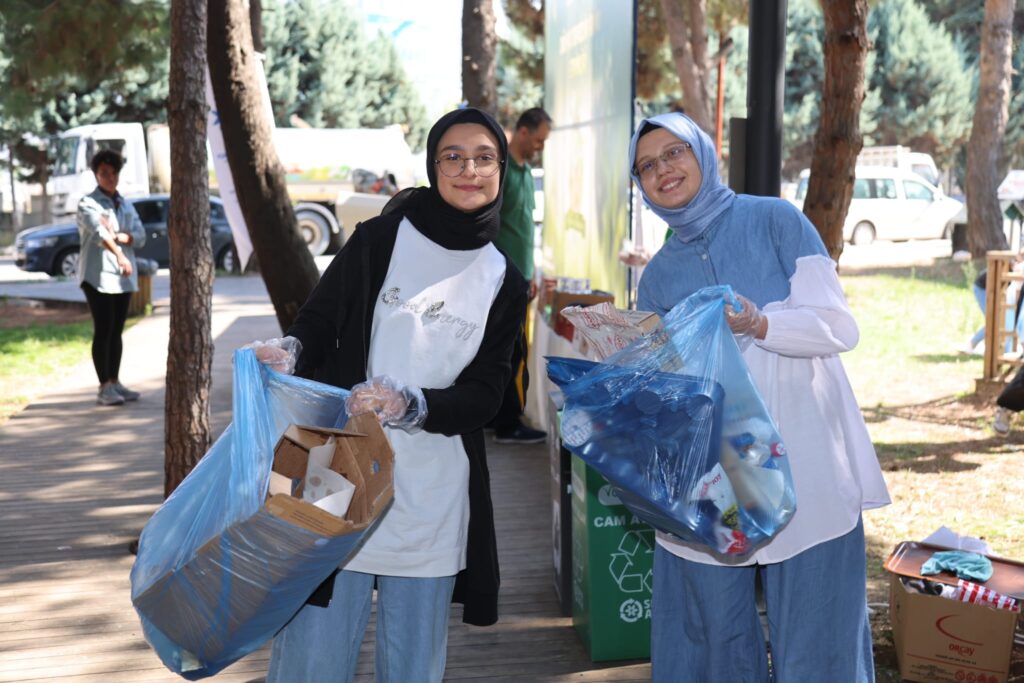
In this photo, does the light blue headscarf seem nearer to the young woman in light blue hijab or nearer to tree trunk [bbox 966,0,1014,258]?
the young woman in light blue hijab

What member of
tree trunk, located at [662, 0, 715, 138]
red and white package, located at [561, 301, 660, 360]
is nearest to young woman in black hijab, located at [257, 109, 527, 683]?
red and white package, located at [561, 301, 660, 360]

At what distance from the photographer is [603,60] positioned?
6.83m

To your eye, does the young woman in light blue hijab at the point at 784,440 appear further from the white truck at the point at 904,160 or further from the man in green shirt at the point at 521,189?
the white truck at the point at 904,160

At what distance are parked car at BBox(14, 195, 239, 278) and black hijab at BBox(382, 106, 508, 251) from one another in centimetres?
1941

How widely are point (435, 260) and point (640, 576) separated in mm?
1828

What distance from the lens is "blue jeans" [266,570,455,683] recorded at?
2572 millimetres

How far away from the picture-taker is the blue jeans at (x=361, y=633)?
2.57 m

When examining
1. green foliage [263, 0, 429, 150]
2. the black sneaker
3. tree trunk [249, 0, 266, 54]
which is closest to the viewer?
the black sneaker

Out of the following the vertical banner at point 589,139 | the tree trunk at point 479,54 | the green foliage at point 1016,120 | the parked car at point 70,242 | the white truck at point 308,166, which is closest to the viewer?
the vertical banner at point 589,139

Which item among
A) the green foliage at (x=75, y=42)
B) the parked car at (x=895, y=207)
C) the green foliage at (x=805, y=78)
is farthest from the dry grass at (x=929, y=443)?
the green foliage at (x=805, y=78)

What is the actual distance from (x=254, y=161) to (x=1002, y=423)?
507 centimetres

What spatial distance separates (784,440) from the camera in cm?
269

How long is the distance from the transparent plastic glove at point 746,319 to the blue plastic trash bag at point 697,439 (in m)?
0.02

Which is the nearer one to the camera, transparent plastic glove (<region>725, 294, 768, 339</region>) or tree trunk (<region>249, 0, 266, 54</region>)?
transparent plastic glove (<region>725, 294, 768, 339</region>)
